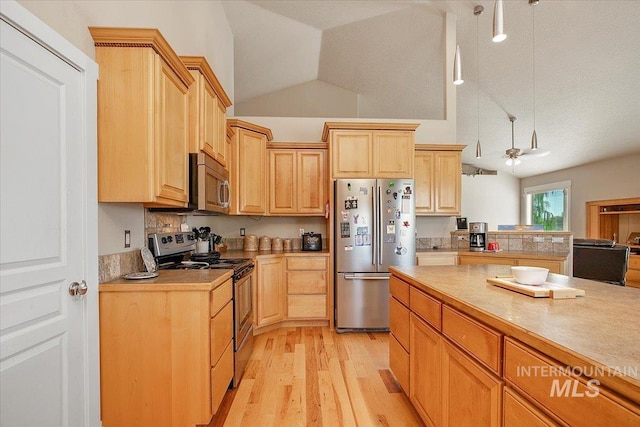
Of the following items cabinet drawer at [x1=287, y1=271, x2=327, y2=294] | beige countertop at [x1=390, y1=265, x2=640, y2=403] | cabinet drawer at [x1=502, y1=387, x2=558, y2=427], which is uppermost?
beige countertop at [x1=390, y1=265, x2=640, y2=403]

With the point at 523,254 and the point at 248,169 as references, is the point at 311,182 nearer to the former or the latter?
the point at 248,169

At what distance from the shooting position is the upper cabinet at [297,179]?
395 cm

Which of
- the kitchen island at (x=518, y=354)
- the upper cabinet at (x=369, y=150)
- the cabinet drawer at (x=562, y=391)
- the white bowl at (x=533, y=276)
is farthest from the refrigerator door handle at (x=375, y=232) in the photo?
the cabinet drawer at (x=562, y=391)

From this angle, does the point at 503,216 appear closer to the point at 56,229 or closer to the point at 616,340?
the point at 616,340

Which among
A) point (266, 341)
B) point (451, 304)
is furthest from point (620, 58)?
point (266, 341)

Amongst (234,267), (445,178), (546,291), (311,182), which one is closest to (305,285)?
(311,182)

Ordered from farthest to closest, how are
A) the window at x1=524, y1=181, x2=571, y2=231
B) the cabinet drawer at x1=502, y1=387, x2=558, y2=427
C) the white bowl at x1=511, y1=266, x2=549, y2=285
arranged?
the window at x1=524, y1=181, x2=571, y2=231, the white bowl at x1=511, y1=266, x2=549, y2=285, the cabinet drawer at x1=502, y1=387, x2=558, y2=427

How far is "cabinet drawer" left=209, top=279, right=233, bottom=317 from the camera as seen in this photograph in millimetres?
1793

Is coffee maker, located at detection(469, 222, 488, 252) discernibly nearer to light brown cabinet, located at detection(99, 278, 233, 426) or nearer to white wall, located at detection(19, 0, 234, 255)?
light brown cabinet, located at detection(99, 278, 233, 426)

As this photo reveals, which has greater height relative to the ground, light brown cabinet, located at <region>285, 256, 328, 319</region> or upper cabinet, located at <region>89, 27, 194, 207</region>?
upper cabinet, located at <region>89, 27, 194, 207</region>

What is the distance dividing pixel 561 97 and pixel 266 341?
223 inches

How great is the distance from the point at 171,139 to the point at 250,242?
219cm

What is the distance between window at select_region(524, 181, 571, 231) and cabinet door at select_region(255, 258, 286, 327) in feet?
24.3

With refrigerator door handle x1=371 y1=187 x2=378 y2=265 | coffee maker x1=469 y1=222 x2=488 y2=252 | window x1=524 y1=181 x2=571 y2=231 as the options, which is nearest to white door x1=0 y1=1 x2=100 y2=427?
refrigerator door handle x1=371 y1=187 x2=378 y2=265
